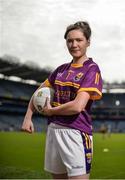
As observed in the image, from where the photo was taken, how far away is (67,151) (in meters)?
1.40

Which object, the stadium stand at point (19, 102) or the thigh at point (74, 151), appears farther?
the stadium stand at point (19, 102)

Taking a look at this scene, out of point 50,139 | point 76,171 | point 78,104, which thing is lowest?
point 76,171

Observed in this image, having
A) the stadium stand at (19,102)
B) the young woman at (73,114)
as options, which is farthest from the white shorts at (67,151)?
the stadium stand at (19,102)

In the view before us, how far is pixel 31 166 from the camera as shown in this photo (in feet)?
14.3

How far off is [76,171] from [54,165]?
9 cm

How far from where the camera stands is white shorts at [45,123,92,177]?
139 cm

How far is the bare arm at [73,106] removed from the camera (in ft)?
4.52

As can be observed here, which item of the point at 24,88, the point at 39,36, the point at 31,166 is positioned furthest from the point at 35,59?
the point at 24,88

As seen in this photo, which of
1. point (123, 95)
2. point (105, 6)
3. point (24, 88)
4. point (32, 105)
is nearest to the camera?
point (32, 105)

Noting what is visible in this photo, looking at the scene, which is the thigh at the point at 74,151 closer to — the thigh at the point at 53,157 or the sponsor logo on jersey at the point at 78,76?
the thigh at the point at 53,157

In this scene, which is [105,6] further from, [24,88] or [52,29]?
[24,88]

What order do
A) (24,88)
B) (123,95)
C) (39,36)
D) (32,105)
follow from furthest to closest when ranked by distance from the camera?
(24,88)
(123,95)
(39,36)
(32,105)

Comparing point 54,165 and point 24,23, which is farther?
point 24,23

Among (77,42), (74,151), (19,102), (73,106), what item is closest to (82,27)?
(77,42)
